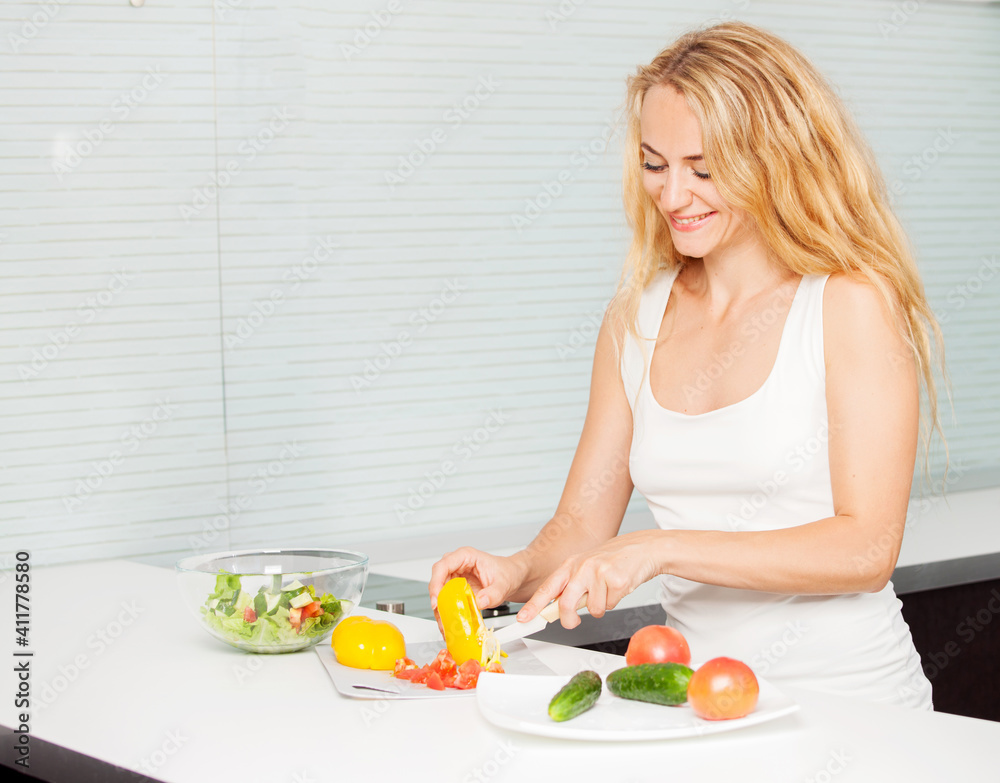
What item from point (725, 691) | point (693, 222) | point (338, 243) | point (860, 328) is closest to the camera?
point (725, 691)

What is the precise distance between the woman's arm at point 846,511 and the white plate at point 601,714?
152 millimetres

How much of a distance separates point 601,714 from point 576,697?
0.04 meters

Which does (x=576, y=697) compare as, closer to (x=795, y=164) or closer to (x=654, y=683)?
(x=654, y=683)

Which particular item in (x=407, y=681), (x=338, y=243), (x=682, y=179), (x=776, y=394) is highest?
(x=682, y=179)

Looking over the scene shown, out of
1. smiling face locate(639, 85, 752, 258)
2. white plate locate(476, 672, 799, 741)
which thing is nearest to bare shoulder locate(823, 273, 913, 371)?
smiling face locate(639, 85, 752, 258)

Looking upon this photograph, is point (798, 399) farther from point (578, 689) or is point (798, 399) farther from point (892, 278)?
point (578, 689)

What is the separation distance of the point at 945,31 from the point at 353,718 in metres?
2.93

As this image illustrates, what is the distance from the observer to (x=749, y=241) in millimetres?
1545

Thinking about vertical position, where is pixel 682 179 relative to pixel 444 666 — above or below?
above

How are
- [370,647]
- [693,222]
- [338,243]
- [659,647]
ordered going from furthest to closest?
[338,243]
[693,222]
[370,647]
[659,647]

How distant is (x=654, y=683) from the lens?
3.40 feet

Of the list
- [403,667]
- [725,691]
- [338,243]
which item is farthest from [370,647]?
[338,243]

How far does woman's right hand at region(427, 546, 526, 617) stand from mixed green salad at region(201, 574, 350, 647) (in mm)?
142

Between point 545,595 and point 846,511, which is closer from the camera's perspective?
point 545,595
